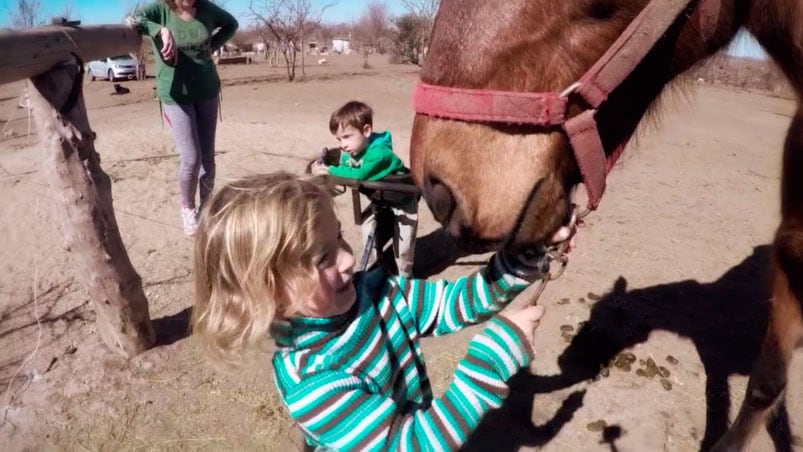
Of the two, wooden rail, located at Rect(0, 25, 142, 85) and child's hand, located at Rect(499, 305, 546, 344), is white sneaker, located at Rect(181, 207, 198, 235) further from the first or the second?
child's hand, located at Rect(499, 305, 546, 344)

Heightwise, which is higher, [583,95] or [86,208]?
[583,95]

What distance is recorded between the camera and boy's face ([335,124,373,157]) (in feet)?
9.88

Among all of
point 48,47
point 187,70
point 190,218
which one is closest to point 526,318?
point 48,47

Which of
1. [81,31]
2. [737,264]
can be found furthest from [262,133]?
[737,264]

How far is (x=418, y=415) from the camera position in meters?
1.25

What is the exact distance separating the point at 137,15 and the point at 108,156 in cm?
300

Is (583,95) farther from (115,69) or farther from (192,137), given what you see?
(115,69)

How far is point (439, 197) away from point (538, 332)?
6.49 feet

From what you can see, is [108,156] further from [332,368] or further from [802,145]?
[802,145]

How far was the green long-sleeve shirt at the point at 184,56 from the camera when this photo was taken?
3.33 m

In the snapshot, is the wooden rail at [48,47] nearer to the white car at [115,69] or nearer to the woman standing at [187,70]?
the woman standing at [187,70]

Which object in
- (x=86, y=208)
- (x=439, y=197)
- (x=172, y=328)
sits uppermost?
(x=439, y=197)

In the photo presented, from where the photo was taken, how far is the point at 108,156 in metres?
5.70

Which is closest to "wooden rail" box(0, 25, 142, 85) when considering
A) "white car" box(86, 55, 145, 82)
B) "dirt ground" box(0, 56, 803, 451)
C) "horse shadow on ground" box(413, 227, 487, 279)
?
"dirt ground" box(0, 56, 803, 451)
